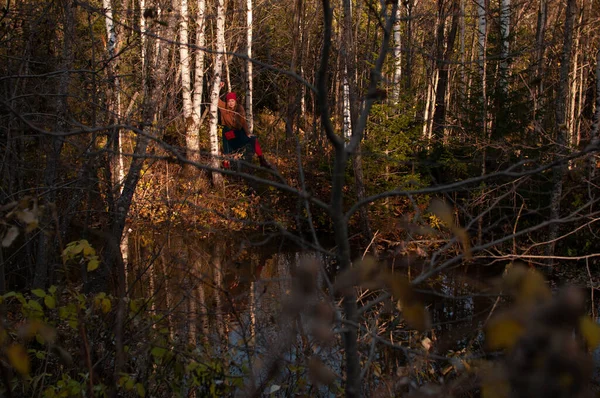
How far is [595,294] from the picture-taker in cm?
855

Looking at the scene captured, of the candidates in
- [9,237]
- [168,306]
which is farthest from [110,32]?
[9,237]

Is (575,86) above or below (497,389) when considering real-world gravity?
above

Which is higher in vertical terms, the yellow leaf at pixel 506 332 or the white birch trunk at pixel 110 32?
the white birch trunk at pixel 110 32

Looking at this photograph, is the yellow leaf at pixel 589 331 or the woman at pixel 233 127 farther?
the woman at pixel 233 127

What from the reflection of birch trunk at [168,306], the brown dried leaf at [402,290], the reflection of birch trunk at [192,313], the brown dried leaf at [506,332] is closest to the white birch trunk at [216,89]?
the reflection of birch trunk at [168,306]

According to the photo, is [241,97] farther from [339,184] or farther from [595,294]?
[339,184]

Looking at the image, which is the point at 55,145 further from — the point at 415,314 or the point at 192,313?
the point at 415,314

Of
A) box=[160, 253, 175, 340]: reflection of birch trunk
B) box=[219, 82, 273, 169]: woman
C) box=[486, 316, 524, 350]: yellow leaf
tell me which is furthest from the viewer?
box=[219, 82, 273, 169]: woman

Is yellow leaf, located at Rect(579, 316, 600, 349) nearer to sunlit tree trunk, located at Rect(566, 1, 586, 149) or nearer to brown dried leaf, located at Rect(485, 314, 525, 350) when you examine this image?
brown dried leaf, located at Rect(485, 314, 525, 350)

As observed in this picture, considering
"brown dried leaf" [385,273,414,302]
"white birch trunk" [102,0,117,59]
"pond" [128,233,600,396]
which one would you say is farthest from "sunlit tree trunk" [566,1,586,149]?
"brown dried leaf" [385,273,414,302]

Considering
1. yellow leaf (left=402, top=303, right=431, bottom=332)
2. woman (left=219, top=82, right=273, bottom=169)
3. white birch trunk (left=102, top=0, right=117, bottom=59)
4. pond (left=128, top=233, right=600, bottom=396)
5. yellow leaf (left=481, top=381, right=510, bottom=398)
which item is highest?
white birch trunk (left=102, top=0, right=117, bottom=59)

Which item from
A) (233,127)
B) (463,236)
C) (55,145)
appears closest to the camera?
(463,236)

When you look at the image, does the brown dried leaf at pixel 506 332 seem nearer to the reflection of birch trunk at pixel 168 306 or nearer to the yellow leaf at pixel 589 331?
the yellow leaf at pixel 589 331

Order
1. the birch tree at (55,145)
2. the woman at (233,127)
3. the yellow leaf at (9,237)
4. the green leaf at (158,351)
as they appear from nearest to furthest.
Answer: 1. the yellow leaf at (9,237)
2. the green leaf at (158,351)
3. the birch tree at (55,145)
4. the woman at (233,127)
